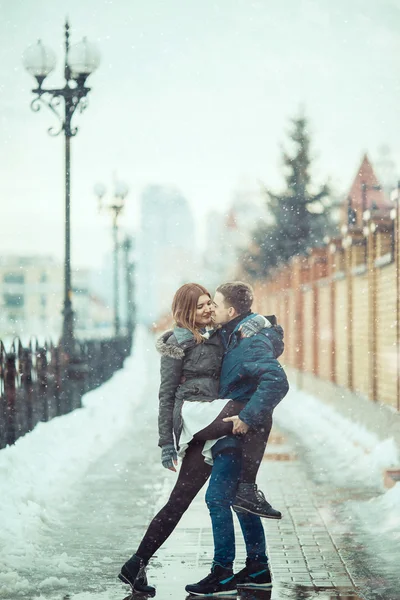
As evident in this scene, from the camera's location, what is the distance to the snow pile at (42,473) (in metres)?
6.93

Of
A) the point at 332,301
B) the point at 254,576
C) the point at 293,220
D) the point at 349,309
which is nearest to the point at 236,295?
the point at 254,576

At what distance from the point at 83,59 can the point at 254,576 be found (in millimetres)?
11175

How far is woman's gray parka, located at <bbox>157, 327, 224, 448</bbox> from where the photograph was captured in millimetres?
5855

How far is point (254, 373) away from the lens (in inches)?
228

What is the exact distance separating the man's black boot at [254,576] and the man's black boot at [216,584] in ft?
0.22

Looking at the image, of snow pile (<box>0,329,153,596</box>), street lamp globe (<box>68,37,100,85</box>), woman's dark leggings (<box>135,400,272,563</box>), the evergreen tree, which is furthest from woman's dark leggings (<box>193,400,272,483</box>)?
the evergreen tree

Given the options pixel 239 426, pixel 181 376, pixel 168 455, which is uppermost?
pixel 181 376

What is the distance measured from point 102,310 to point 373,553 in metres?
187

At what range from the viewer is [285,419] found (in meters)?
17.6

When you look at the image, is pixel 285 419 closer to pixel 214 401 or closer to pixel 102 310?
pixel 214 401

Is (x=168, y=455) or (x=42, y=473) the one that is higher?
(x=168, y=455)

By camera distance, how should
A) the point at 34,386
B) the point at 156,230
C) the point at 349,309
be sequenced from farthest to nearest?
the point at 156,230 < the point at 349,309 < the point at 34,386

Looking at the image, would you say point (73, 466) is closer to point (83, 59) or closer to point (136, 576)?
point (136, 576)

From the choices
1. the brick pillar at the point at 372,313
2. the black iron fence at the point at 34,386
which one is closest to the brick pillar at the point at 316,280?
the black iron fence at the point at 34,386
